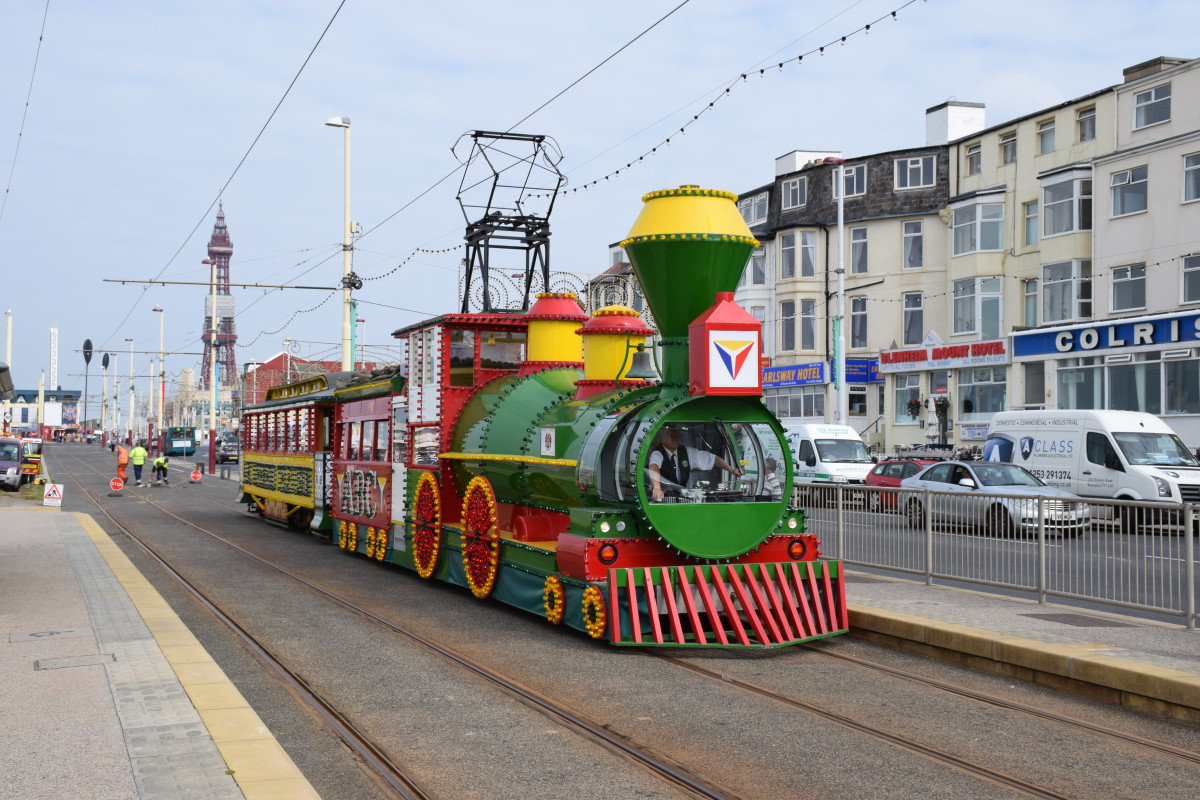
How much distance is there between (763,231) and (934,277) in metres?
8.01

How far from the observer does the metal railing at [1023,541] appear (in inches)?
369

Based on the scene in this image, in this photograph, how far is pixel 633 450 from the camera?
948 cm

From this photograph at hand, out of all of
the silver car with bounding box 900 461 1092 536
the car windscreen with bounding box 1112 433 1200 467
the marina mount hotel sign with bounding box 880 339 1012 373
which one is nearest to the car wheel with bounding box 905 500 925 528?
the silver car with bounding box 900 461 1092 536

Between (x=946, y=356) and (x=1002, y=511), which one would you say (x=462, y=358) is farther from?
(x=946, y=356)

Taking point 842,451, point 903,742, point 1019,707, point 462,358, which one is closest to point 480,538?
point 462,358

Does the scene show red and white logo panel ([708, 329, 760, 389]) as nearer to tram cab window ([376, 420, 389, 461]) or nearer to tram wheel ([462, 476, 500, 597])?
tram wheel ([462, 476, 500, 597])

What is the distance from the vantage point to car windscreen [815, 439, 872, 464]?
26984 millimetres

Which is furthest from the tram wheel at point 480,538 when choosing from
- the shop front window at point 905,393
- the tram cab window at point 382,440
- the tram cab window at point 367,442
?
the shop front window at point 905,393

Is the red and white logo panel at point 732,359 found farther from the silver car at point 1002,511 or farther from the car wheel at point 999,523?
the car wheel at point 999,523

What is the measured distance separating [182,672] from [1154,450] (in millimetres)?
19542

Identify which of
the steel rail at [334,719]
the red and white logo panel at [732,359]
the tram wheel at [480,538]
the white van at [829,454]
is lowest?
the steel rail at [334,719]

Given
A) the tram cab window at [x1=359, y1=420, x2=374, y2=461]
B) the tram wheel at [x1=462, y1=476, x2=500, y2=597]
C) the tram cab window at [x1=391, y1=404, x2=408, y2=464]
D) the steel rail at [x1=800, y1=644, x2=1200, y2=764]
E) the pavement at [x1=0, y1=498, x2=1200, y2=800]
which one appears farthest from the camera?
the tram cab window at [x1=359, y1=420, x2=374, y2=461]

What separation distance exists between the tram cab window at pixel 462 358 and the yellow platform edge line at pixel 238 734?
4.65m

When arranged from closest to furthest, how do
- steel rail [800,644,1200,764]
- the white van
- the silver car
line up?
steel rail [800,644,1200,764], the silver car, the white van
